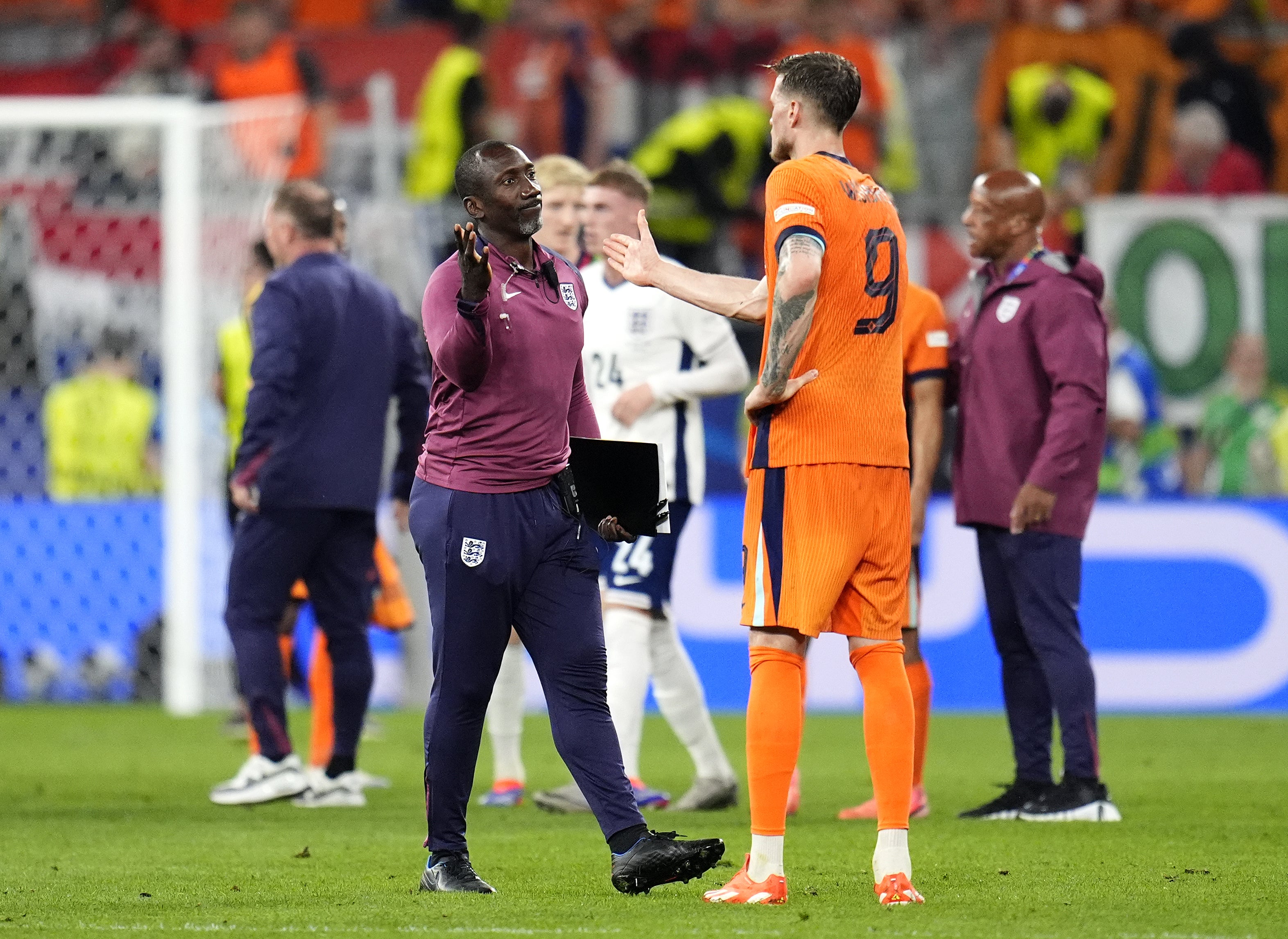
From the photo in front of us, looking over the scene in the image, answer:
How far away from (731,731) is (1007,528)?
343 cm

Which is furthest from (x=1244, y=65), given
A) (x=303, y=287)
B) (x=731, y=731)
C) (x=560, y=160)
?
(x=303, y=287)

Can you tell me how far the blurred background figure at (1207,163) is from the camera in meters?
13.8

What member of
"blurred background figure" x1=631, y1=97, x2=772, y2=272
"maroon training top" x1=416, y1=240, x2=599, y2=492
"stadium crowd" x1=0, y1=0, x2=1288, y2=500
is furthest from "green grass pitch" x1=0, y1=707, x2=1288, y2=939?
"blurred background figure" x1=631, y1=97, x2=772, y2=272

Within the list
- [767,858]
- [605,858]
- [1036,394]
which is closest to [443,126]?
[1036,394]

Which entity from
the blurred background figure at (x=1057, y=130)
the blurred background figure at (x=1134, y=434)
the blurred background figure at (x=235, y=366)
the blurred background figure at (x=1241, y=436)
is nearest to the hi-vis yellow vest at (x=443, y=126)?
the blurred background figure at (x=1057, y=130)

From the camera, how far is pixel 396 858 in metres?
5.84

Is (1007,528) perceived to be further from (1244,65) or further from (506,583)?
(1244,65)

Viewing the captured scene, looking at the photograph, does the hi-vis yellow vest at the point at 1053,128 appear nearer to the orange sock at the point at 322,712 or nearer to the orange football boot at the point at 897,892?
the orange sock at the point at 322,712

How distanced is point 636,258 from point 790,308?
20.0 inches

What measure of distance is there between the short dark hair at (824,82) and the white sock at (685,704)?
275 centimetres

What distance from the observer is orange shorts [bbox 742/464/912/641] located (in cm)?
485

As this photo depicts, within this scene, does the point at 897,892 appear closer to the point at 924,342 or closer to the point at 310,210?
the point at 924,342

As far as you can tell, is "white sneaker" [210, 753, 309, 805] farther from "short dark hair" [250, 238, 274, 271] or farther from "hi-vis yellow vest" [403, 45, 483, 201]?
"hi-vis yellow vest" [403, 45, 483, 201]

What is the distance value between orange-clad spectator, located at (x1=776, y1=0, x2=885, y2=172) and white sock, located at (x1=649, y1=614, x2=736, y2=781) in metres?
6.83
